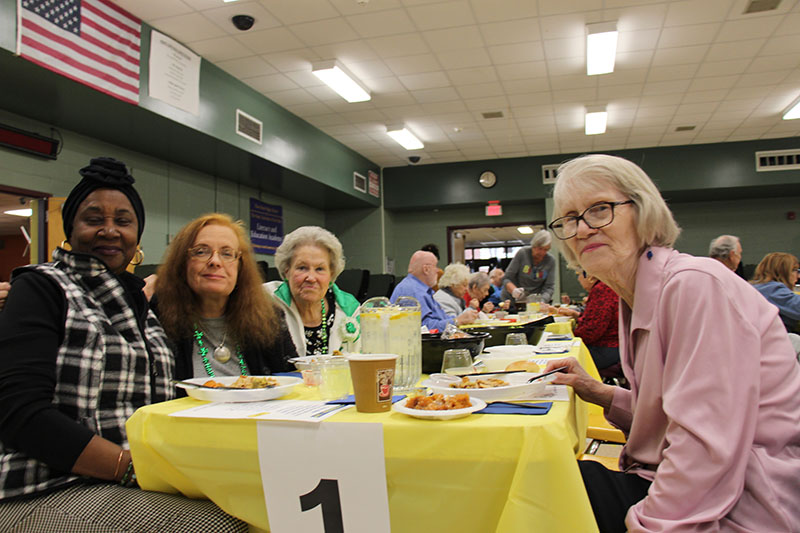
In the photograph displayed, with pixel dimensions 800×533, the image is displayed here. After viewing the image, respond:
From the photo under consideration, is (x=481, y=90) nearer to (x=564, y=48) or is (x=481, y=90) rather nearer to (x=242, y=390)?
(x=564, y=48)

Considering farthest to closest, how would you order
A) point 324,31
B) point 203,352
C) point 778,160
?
point 778,160, point 324,31, point 203,352

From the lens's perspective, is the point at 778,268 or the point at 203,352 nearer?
the point at 203,352

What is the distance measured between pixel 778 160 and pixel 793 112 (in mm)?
1492

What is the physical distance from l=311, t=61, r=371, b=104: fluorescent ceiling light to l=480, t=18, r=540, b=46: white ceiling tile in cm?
156

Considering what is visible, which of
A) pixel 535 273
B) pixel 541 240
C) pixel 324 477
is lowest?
pixel 324 477

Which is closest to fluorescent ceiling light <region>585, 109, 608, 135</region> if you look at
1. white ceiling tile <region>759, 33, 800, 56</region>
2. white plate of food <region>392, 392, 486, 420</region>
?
white ceiling tile <region>759, 33, 800, 56</region>

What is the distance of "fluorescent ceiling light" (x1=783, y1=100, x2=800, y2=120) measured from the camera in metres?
7.46

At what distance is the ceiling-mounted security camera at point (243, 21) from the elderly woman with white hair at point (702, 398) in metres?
4.48

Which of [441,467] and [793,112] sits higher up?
[793,112]

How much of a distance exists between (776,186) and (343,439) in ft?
34.1

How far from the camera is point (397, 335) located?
49.9 inches

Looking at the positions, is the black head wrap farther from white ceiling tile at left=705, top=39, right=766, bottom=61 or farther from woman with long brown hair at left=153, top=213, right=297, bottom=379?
white ceiling tile at left=705, top=39, right=766, bottom=61

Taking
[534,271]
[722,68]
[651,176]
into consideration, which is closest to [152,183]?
[534,271]

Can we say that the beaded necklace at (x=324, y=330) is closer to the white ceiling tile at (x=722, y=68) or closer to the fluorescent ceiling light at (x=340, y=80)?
A: the fluorescent ceiling light at (x=340, y=80)
